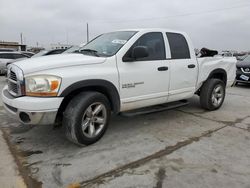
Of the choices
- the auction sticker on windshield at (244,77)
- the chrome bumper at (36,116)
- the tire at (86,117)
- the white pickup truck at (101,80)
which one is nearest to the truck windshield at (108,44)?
the white pickup truck at (101,80)

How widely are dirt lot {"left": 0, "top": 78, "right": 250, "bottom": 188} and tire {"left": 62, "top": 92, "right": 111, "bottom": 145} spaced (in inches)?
7.6

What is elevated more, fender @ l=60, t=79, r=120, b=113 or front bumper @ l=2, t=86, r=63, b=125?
fender @ l=60, t=79, r=120, b=113

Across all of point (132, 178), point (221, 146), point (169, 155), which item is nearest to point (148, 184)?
point (132, 178)

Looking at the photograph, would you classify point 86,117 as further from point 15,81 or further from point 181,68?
point 181,68

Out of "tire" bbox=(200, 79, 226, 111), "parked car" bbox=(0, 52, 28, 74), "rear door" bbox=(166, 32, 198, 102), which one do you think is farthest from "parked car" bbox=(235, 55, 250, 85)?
"parked car" bbox=(0, 52, 28, 74)

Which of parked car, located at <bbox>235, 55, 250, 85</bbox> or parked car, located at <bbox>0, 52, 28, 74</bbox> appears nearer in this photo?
parked car, located at <bbox>235, 55, 250, 85</bbox>

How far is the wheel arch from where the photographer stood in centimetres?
353

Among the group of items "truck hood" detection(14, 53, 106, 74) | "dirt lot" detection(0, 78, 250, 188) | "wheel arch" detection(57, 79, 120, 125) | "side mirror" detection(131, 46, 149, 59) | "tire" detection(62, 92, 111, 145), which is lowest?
"dirt lot" detection(0, 78, 250, 188)

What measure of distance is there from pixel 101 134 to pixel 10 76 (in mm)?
1664

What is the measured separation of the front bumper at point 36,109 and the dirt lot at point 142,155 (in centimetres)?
55

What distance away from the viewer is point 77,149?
378 cm

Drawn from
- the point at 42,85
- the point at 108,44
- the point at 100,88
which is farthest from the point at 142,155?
the point at 108,44

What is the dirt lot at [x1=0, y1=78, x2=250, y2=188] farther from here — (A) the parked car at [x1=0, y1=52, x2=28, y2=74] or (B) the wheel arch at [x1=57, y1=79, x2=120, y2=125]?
(A) the parked car at [x1=0, y1=52, x2=28, y2=74]

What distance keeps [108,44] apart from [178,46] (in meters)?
1.53
